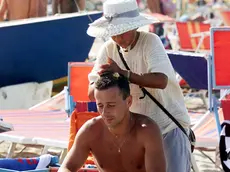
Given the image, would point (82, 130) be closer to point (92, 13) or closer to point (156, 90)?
point (156, 90)

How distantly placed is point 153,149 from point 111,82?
14.2 inches

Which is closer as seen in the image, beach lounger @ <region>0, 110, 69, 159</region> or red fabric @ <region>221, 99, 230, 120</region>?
red fabric @ <region>221, 99, 230, 120</region>

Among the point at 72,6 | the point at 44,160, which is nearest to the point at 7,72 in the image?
the point at 72,6

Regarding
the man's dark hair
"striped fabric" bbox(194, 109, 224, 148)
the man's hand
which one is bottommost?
"striped fabric" bbox(194, 109, 224, 148)

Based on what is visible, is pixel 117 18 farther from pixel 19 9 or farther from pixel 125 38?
pixel 19 9

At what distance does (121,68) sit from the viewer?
353 centimetres

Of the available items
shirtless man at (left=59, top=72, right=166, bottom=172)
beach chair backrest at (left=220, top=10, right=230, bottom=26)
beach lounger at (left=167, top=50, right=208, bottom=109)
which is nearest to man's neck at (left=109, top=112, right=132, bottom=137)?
shirtless man at (left=59, top=72, right=166, bottom=172)

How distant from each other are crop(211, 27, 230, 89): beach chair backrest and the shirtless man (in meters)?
2.02

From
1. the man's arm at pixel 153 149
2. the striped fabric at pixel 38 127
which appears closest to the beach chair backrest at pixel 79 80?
the striped fabric at pixel 38 127

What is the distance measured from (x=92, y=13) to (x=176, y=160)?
498cm

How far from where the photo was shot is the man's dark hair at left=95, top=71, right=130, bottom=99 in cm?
317

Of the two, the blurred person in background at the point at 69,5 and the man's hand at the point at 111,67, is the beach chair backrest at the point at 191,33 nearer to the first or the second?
the blurred person in background at the point at 69,5

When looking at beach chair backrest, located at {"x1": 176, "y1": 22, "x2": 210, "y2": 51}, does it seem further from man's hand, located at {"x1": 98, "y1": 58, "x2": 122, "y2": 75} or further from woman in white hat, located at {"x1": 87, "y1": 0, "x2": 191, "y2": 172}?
man's hand, located at {"x1": 98, "y1": 58, "x2": 122, "y2": 75}

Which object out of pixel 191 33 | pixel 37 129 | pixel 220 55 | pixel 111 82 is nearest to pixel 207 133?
pixel 220 55
